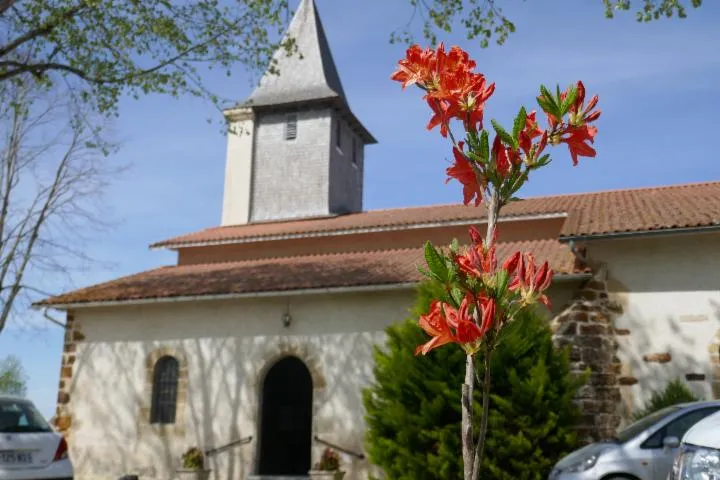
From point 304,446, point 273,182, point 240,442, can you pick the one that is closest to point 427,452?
point 240,442

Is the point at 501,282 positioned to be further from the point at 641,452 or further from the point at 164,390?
the point at 164,390

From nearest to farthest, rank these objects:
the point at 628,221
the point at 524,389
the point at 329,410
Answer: the point at 524,389, the point at 628,221, the point at 329,410

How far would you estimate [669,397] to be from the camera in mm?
9977

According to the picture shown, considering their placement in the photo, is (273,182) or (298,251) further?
(273,182)

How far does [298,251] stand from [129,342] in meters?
4.50

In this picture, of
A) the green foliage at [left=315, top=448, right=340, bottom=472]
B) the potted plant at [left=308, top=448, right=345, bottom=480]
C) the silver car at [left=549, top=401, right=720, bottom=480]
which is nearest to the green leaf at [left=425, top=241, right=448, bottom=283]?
the silver car at [left=549, top=401, right=720, bottom=480]

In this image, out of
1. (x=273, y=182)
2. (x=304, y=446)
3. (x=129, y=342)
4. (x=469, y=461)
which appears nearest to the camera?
(x=469, y=461)

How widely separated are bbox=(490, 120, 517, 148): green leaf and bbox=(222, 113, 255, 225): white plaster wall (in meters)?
18.4

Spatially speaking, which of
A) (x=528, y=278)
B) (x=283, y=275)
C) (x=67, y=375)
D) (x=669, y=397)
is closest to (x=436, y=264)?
(x=528, y=278)

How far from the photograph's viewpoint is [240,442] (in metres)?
12.6

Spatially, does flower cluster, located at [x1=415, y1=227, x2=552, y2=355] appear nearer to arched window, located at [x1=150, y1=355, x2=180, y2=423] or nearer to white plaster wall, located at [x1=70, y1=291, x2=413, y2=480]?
white plaster wall, located at [x1=70, y1=291, x2=413, y2=480]

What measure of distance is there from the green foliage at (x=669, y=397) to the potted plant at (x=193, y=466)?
7062 millimetres

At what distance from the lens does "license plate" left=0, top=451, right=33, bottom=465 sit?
827 centimetres

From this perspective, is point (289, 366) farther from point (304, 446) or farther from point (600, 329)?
point (600, 329)
